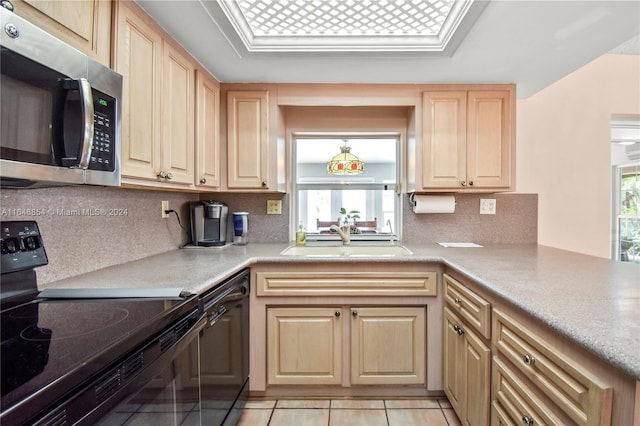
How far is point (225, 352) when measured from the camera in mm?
1483

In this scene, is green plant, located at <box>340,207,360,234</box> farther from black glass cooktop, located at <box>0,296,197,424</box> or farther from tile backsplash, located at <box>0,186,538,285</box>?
black glass cooktop, located at <box>0,296,197,424</box>

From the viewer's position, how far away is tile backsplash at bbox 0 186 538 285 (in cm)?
123

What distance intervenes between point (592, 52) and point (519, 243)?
132 cm

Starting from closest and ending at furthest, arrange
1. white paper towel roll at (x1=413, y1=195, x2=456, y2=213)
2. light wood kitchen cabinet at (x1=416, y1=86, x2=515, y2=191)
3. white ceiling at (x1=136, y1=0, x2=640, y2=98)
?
white ceiling at (x1=136, y1=0, x2=640, y2=98) → light wood kitchen cabinet at (x1=416, y1=86, x2=515, y2=191) → white paper towel roll at (x1=413, y1=195, x2=456, y2=213)

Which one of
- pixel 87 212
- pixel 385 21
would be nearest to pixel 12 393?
pixel 87 212

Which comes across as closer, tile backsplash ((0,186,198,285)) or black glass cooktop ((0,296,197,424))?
black glass cooktop ((0,296,197,424))

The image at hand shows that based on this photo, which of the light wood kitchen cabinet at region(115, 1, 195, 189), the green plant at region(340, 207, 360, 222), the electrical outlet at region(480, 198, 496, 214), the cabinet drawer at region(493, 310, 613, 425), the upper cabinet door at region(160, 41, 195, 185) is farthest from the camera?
the green plant at region(340, 207, 360, 222)

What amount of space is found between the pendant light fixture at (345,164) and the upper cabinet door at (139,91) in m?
Result: 1.53

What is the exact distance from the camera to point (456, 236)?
246 cm

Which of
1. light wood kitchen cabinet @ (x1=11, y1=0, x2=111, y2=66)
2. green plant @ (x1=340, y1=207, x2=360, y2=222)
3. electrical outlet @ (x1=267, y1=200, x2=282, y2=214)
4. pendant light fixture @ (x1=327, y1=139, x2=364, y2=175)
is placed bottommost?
green plant @ (x1=340, y1=207, x2=360, y2=222)

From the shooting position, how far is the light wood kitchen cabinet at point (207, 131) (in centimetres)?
190

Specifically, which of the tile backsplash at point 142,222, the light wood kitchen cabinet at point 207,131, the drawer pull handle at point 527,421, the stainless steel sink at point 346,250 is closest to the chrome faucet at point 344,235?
the stainless steel sink at point 346,250

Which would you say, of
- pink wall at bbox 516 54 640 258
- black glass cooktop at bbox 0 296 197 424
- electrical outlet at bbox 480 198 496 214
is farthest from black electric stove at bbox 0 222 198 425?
pink wall at bbox 516 54 640 258

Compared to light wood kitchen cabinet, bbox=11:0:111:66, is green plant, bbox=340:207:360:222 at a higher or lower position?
lower
